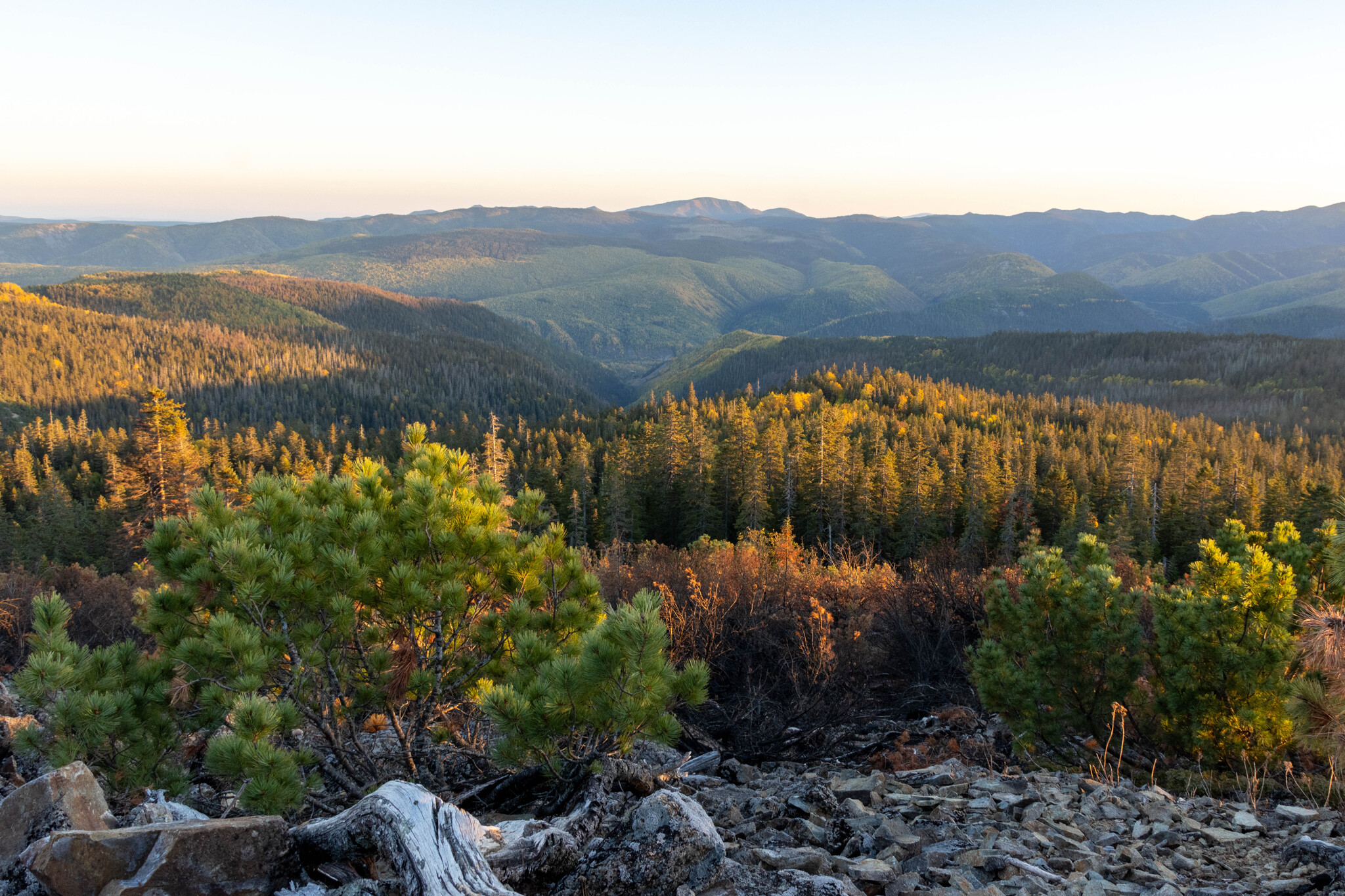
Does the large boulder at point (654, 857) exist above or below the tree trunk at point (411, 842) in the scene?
below

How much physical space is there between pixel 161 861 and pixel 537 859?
2.55 meters

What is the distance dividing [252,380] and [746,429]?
571ft

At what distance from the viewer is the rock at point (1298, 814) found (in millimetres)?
7176

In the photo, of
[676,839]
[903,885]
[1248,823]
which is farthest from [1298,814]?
[676,839]

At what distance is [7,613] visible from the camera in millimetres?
20828

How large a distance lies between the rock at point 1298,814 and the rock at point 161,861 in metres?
9.60

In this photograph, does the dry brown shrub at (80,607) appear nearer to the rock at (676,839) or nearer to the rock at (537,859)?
the rock at (537,859)

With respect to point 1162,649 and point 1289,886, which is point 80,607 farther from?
point 1289,886

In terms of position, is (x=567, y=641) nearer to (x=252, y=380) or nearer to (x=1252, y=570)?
(x=1252, y=570)

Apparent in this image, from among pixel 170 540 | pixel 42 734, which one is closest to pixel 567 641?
pixel 170 540

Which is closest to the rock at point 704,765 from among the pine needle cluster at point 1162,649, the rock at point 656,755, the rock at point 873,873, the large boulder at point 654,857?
the rock at point 656,755

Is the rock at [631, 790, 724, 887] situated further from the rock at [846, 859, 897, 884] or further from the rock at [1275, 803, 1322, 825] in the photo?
the rock at [1275, 803, 1322, 825]

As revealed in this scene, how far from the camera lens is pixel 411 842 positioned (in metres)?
5.02

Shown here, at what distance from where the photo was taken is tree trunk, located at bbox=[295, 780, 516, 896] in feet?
16.3
